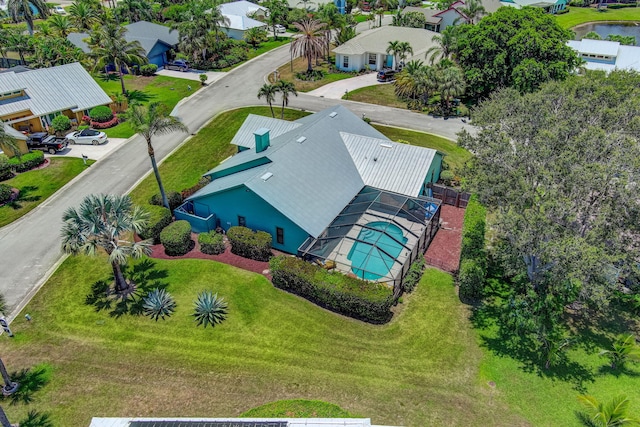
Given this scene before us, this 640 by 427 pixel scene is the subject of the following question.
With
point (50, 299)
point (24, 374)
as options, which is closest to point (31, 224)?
point (50, 299)

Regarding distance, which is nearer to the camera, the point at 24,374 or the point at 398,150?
the point at 24,374

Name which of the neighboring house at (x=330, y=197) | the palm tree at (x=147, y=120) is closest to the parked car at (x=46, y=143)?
the palm tree at (x=147, y=120)

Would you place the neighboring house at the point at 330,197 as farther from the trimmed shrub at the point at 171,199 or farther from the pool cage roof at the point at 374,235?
the trimmed shrub at the point at 171,199

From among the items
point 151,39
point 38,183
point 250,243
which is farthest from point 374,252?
point 151,39

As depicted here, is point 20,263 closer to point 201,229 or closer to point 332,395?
point 201,229

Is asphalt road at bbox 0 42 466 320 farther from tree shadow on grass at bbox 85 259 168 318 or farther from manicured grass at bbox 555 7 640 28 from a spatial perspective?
manicured grass at bbox 555 7 640 28

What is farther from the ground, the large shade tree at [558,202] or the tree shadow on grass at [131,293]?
the large shade tree at [558,202]

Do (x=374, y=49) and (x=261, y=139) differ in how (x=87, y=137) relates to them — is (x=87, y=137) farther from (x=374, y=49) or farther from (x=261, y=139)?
(x=374, y=49)
